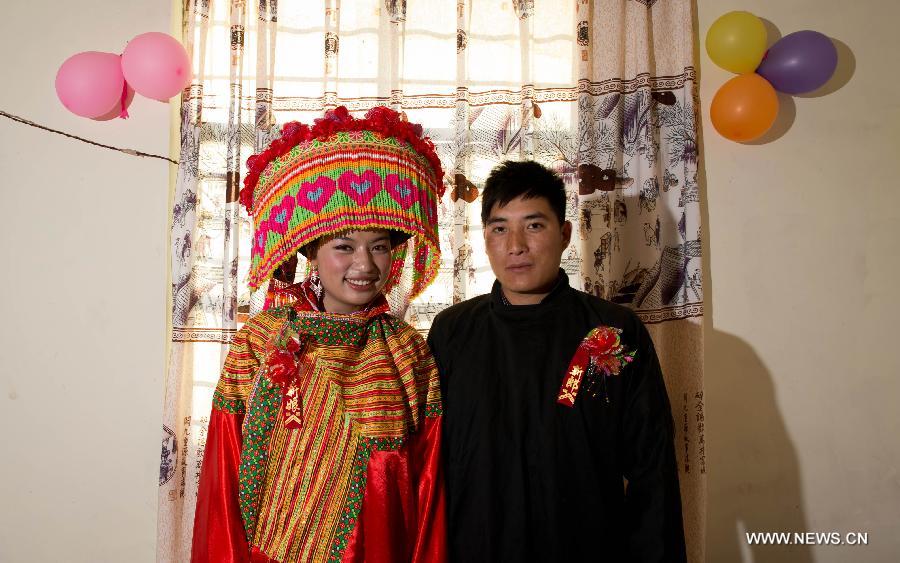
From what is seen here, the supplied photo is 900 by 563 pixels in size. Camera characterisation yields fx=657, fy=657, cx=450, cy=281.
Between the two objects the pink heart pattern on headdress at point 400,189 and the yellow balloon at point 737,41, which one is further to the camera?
the yellow balloon at point 737,41

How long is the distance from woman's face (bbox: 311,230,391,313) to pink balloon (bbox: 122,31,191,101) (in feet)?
4.35

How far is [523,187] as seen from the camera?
6.19ft

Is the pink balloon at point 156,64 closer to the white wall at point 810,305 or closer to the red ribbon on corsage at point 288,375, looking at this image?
the red ribbon on corsage at point 288,375

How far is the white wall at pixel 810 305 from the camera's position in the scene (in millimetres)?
2803

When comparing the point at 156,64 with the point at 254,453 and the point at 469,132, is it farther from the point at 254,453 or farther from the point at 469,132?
the point at 254,453

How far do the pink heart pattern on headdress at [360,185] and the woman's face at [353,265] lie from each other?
0.09m

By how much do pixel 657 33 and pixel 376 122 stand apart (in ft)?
5.32

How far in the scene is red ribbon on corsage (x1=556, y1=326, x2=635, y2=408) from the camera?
1.78 m

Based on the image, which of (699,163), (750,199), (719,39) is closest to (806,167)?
(750,199)

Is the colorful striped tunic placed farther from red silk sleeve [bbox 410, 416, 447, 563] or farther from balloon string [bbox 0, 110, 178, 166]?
balloon string [bbox 0, 110, 178, 166]

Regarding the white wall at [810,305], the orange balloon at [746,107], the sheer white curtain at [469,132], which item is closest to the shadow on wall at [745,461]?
the white wall at [810,305]

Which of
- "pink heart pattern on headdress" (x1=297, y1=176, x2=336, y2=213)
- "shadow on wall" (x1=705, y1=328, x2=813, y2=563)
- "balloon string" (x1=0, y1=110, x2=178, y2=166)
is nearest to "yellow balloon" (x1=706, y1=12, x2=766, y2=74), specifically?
"shadow on wall" (x1=705, y1=328, x2=813, y2=563)

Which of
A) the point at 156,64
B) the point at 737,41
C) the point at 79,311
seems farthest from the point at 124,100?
the point at 737,41

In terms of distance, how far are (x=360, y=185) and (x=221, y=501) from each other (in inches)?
32.0
